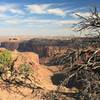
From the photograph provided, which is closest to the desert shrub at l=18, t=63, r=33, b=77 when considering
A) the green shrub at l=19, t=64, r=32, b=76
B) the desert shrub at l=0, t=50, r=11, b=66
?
the green shrub at l=19, t=64, r=32, b=76

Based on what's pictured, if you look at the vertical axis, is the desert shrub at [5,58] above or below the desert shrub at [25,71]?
above

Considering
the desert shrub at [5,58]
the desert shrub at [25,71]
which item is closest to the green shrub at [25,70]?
the desert shrub at [25,71]

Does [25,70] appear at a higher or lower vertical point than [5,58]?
lower

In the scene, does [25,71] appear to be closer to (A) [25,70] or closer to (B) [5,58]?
(A) [25,70]

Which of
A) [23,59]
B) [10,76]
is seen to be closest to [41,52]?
[23,59]

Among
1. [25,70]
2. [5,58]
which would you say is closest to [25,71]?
[25,70]

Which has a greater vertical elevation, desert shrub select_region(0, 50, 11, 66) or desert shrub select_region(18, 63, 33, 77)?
desert shrub select_region(0, 50, 11, 66)

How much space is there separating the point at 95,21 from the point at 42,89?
30.8ft

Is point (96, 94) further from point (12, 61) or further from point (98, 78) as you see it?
point (12, 61)

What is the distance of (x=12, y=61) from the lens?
3434cm

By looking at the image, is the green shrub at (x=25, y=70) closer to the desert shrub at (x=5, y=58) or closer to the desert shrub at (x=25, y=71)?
the desert shrub at (x=25, y=71)

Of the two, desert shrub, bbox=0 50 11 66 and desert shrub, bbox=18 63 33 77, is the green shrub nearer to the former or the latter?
desert shrub, bbox=18 63 33 77

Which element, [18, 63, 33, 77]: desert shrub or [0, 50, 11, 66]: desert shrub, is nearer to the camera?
[18, 63, 33, 77]: desert shrub

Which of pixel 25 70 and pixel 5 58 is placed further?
pixel 5 58
